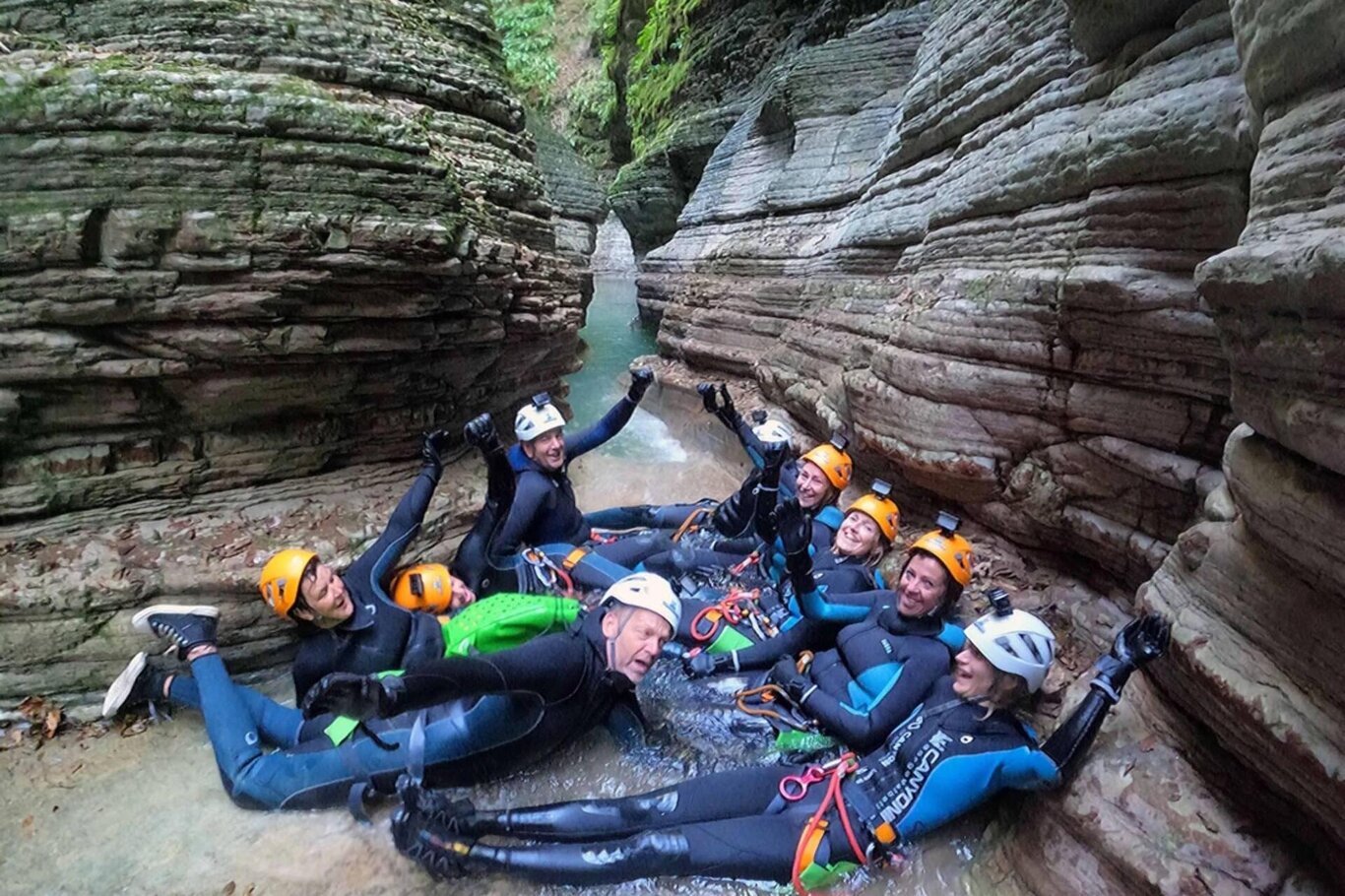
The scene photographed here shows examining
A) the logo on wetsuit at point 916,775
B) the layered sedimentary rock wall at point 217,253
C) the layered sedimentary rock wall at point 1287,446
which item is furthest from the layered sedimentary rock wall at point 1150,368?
the layered sedimentary rock wall at point 217,253

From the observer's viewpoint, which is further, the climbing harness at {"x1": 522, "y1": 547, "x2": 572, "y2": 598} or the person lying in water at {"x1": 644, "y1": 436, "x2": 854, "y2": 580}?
the person lying in water at {"x1": 644, "y1": 436, "x2": 854, "y2": 580}

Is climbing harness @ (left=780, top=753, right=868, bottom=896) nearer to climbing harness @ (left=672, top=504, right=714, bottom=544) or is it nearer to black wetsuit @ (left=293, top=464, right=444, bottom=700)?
black wetsuit @ (left=293, top=464, right=444, bottom=700)

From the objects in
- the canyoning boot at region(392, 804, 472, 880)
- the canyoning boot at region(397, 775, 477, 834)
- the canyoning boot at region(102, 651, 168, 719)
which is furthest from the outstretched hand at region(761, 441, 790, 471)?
the canyoning boot at region(102, 651, 168, 719)

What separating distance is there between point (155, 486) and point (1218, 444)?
6.98m

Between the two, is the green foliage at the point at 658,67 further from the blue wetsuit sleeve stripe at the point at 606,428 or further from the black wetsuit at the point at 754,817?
the black wetsuit at the point at 754,817

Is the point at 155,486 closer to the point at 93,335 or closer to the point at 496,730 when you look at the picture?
the point at 93,335

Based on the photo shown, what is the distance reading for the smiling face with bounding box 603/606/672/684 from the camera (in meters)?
Answer: 3.24

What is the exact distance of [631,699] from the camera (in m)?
3.82

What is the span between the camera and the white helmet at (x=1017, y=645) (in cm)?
314

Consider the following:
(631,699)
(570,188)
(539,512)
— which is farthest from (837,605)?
(570,188)

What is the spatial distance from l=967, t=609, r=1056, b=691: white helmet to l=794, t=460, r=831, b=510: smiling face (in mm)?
2157

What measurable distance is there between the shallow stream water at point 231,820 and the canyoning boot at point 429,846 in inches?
3.7

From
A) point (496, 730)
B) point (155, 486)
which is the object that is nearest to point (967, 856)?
point (496, 730)

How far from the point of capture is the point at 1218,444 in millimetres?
3594
